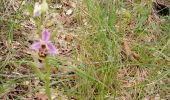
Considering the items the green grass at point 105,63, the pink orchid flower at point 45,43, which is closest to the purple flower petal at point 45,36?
the pink orchid flower at point 45,43

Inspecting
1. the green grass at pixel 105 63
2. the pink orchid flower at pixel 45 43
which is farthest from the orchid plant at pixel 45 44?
the green grass at pixel 105 63

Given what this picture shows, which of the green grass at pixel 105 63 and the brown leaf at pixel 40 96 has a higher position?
the green grass at pixel 105 63

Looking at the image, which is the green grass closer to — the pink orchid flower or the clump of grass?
→ the clump of grass

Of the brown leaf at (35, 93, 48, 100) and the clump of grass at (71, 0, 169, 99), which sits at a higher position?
the clump of grass at (71, 0, 169, 99)

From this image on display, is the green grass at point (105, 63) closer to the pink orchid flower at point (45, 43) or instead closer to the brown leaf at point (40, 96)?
the brown leaf at point (40, 96)

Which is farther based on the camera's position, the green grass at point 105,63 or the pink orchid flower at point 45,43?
the green grass at point 105,63

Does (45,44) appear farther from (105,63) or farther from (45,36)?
(105,63)

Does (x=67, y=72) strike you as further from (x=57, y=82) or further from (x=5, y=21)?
(x=5, y=21)

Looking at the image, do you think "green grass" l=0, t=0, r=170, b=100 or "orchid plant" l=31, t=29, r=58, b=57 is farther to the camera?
"green grass" l=0, t=0, r=170, b=100

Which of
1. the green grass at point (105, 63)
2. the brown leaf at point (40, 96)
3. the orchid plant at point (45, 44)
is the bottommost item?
the brown leaf at point (40, 96)

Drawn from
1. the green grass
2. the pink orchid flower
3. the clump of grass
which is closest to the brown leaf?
the green grass

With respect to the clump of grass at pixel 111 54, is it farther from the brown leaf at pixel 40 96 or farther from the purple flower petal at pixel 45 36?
the purple flower petal at pixel 45 36
